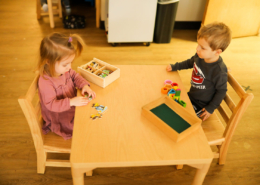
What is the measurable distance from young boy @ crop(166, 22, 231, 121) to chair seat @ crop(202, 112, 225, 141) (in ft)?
0.16

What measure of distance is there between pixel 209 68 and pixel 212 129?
1.27 ft

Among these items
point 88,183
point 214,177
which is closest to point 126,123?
point 88,183

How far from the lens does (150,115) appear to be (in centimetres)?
111

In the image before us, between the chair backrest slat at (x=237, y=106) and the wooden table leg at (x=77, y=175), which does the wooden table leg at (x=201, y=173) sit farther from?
the wooden table leg at (x=77, y=175)

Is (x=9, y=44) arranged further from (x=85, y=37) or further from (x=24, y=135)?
(x=24, y=135)

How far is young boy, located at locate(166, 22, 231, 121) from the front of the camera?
4.47ft

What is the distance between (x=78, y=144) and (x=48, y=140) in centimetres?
44

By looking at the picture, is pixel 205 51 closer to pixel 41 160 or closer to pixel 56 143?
pixel 56 143

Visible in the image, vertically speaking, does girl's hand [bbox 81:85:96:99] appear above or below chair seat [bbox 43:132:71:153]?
above

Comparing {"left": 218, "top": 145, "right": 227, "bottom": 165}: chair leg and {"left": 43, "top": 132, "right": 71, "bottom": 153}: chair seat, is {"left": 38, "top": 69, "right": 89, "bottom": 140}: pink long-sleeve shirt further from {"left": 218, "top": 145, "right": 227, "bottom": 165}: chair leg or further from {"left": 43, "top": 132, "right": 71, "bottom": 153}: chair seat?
{"left": 218, "top": 145, "right": 227, "bottom": 165}: chair leg

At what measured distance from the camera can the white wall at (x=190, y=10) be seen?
11.1 ft

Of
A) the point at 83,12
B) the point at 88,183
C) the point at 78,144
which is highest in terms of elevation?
the point at 78,144

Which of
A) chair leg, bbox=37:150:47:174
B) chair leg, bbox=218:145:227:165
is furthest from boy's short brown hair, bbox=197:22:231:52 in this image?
chair leg, bbox=37:150:47:174

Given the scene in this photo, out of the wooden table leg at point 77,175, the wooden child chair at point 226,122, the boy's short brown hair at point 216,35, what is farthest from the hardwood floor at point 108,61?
the boy's short brown hair at point 216,35
